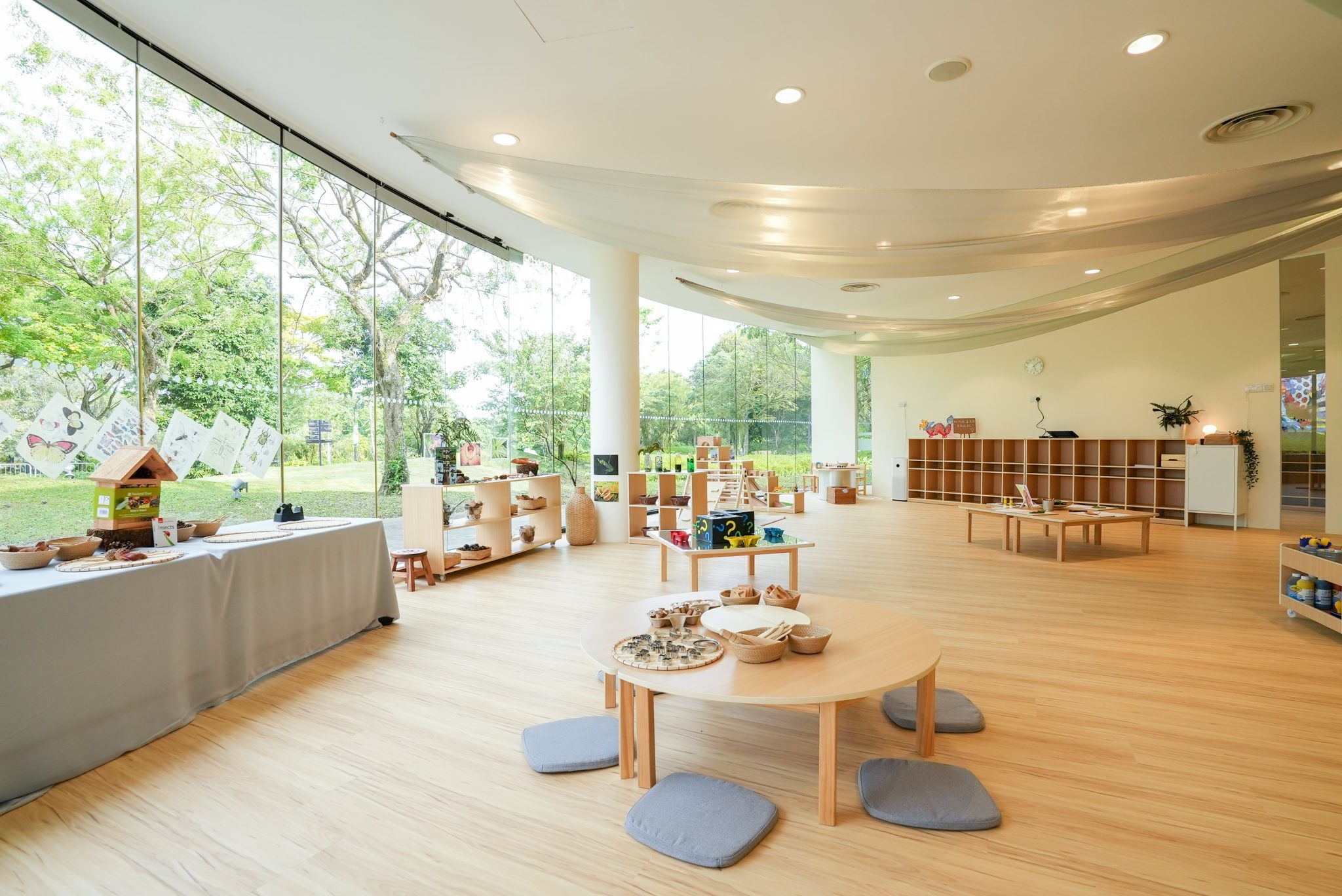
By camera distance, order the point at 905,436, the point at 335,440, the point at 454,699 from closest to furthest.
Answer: the point at 454,699 < the point at 335,440 < the point at 905,436

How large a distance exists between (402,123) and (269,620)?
3432 mm

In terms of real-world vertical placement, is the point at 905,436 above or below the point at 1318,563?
above

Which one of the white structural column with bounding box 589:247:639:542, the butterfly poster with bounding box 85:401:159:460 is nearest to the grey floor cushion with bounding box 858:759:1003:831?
the butterfly poster with bounding box 85:401:159:460

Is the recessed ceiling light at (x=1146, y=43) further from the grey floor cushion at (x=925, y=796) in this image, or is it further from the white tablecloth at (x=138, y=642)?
the white tablecloth at (x=138, y=642)

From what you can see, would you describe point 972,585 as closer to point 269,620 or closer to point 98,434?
point 269,620

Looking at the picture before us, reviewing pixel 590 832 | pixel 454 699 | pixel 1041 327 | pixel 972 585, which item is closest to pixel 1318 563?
pixel 972 585

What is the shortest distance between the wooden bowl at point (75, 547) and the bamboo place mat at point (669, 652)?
258 centimetres

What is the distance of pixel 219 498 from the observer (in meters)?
4.18

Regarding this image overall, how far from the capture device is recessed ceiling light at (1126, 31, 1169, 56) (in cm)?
320

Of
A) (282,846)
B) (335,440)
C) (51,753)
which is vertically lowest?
(282,846)

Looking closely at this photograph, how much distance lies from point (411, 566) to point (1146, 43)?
247 inches

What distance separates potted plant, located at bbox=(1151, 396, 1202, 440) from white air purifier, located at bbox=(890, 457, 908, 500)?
13.7 ft

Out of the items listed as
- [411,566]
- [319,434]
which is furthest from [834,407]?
[319,434]

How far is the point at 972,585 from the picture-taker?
532 centimetres
